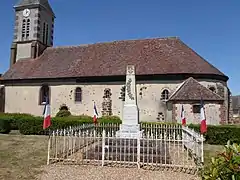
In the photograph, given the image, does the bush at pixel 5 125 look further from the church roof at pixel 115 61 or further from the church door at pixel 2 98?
the church door at pixel 2 98

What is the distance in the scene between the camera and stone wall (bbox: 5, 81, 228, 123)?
66.8 feet

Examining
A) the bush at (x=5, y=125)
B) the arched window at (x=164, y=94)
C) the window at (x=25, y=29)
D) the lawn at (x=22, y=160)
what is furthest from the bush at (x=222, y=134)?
the window at (x=25, y=29)

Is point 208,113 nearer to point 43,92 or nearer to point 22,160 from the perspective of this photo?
point 22,160

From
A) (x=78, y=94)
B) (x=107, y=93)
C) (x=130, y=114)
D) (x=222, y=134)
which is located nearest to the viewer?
(x=130, y=114)

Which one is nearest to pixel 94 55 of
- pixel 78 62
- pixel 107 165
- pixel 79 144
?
pixel 78 62

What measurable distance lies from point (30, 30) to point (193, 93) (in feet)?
68.4

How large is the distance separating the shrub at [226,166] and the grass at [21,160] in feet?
17.3

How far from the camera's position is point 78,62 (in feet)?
80.1

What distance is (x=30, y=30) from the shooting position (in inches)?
1131

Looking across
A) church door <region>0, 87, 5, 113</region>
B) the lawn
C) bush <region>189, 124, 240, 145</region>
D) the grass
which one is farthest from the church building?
the grass

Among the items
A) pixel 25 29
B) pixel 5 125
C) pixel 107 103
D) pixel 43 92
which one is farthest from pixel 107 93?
pixel 25 29

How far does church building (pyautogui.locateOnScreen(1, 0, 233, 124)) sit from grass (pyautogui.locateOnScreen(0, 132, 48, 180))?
11.2 m

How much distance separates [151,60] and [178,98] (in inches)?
212

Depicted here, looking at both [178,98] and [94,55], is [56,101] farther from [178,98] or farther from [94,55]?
[178,98]
